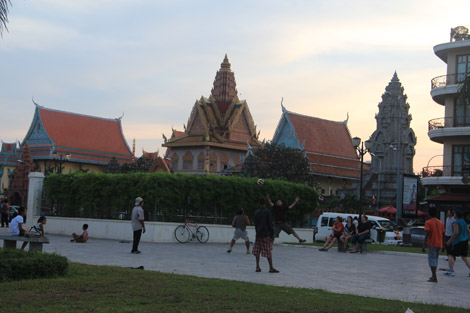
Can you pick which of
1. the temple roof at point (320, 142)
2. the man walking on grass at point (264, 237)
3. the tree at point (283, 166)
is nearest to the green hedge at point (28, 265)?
the man walking on grass at point (264, 237)

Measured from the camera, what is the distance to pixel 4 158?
9338cm

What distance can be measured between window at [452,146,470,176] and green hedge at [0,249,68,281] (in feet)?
107

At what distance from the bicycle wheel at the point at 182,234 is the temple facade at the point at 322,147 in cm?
3692

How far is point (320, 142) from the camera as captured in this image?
218 feet

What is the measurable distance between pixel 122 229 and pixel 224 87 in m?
57.7

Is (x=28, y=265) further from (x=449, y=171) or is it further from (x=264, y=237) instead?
(x=449, y=171)

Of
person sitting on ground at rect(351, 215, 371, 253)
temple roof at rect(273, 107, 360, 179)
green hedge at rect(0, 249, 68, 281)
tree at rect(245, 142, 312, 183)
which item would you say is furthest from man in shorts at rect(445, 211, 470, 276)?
temple roof at rect(273, 107, 360, 179)

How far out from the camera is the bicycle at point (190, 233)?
25.5m

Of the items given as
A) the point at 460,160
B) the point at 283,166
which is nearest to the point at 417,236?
the point at 460,160

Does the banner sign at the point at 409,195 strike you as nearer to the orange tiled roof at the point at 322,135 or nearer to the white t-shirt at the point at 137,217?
the white t-shirt at the point at 137,217

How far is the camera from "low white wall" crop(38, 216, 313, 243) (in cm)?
2512

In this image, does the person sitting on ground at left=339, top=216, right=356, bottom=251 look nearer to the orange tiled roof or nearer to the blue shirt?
the blue shirt

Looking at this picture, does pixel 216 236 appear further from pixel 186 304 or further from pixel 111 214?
pixel 186 304

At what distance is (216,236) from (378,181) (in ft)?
122
